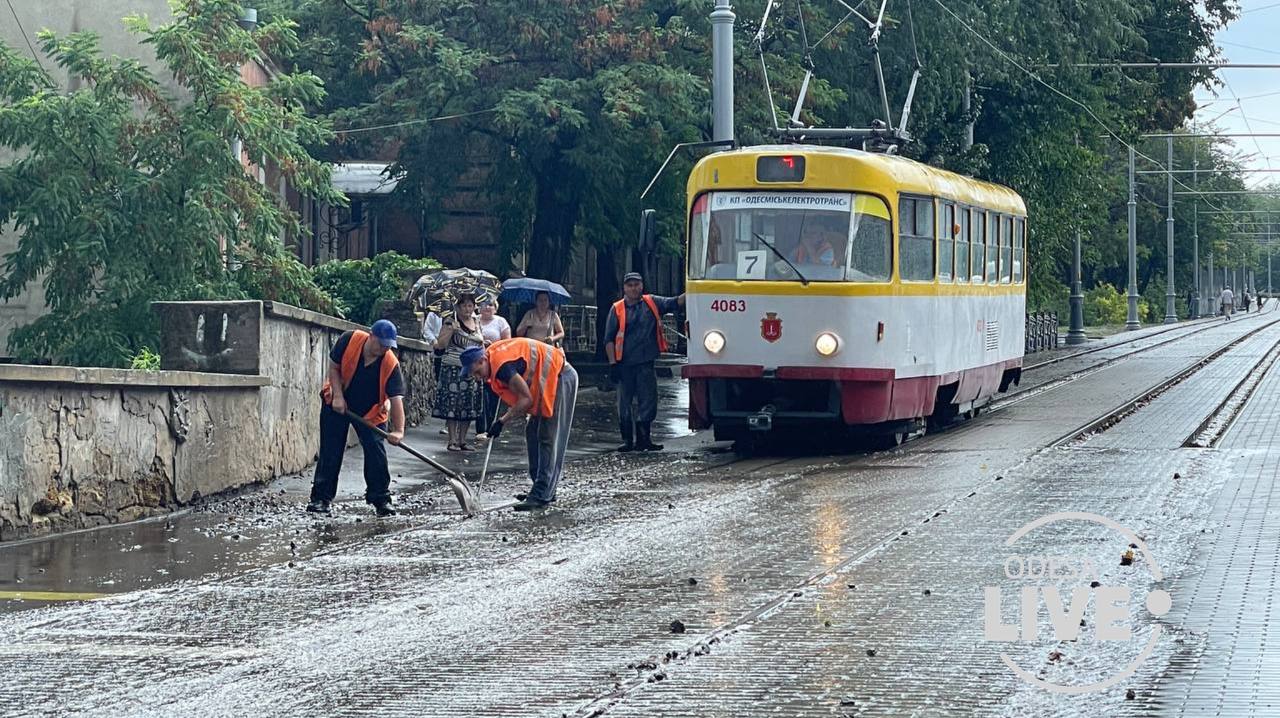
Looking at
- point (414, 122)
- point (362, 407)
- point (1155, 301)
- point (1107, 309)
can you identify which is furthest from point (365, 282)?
point (1155, 301)

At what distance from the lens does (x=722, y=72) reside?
22.7m

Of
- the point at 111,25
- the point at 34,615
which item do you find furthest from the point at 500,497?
the point at 111,25

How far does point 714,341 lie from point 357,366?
199 inches

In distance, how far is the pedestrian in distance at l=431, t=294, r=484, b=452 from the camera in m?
17.8

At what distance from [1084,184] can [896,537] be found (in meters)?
29.9

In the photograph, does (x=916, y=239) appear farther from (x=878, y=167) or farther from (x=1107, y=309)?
(x=1107, y=309)

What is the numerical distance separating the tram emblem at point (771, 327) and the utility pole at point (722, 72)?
5.25 metres

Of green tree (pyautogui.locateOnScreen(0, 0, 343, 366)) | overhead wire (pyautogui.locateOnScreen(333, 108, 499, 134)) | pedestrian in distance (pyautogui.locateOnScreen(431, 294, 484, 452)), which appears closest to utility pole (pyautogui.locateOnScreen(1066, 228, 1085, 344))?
overhead wire (pyautogui.locateOnScreen(333, 108, 499, 134))

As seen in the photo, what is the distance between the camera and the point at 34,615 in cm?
912

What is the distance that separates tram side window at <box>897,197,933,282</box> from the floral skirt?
425cm

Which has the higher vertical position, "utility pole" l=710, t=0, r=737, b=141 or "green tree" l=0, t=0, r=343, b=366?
"utility pole" l=710, t=0, r=737, b=141

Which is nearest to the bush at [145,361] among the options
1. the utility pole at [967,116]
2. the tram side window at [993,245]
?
the tram side window at [993,245]

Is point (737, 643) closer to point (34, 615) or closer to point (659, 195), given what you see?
point (34, 615)

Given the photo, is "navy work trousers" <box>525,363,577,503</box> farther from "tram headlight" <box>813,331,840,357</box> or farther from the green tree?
the green tree
